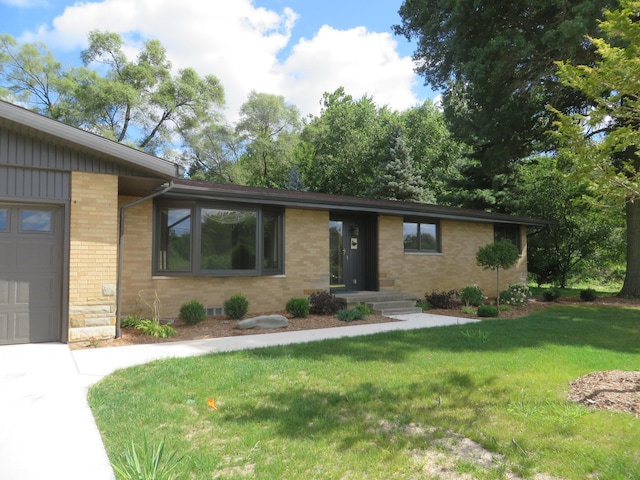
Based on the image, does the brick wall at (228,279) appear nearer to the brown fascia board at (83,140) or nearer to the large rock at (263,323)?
the large rock at (263,323)

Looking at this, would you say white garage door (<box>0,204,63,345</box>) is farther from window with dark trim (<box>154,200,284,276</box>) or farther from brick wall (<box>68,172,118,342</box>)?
window with dark trim (<box>154,200,284,276</box>)

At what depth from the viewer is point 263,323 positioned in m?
8.38

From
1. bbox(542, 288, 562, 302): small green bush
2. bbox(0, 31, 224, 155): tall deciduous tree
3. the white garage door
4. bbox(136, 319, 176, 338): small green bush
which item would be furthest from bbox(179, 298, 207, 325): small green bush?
bbox(0, 31, 224, 155): tall deciduous tree

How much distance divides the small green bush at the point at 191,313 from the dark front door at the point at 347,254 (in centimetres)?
467

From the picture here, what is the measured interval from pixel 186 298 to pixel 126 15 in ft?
73.7

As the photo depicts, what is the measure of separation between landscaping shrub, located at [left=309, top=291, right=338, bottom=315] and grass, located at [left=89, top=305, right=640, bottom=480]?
12.2 feet

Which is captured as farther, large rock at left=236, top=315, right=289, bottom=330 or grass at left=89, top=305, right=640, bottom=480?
large rock at left=236, top=315, right=289, bottom=330

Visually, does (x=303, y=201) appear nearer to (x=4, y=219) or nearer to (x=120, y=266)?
(x=120, y=266)

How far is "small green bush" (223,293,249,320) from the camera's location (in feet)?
29.7

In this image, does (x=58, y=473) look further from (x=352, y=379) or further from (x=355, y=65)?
(x=355, y=65)

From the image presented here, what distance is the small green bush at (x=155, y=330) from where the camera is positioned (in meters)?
7.58

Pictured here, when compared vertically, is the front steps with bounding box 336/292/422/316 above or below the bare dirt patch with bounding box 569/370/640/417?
above

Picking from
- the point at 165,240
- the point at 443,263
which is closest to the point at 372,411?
the point at 165,240

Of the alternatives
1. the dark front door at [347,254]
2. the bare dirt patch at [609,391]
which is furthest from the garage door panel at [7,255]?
the bare dirt patch at [609,391]
